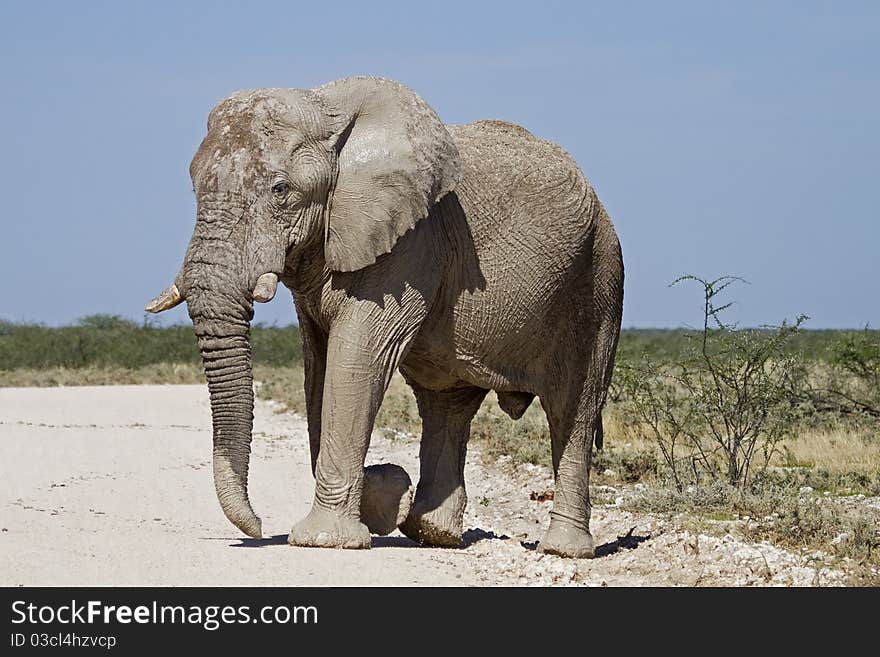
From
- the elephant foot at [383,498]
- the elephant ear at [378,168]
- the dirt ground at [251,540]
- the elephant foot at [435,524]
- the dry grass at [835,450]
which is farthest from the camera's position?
the dry grass at [835,450]

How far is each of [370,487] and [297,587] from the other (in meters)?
1.96

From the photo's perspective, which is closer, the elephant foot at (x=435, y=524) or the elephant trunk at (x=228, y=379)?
the elephant trunk at (x=228, y=379)

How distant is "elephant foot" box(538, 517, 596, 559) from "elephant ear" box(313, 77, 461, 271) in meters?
2.70

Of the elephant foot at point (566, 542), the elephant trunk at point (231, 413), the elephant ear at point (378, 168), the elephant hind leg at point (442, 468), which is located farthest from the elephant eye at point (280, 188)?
the elephant foot at point (566, 542)

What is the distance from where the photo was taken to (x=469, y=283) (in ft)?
32.5

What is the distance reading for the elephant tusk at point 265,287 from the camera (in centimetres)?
847

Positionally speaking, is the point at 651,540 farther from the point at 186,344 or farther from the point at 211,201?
the point at 186,344

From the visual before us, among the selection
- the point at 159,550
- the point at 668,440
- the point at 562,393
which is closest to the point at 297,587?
the point at 159,550

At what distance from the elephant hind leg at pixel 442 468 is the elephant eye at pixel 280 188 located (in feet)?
8.45

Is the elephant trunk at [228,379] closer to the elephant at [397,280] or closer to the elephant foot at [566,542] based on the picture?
the elephant at [397,280]

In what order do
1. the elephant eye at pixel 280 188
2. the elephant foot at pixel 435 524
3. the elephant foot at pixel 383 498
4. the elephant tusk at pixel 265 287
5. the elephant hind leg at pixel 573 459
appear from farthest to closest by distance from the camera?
the elephant hind leg at pixel 573 459
the elephant foot at pixel 435 524
the elephant foot at pixel 383 498
the elephant eye at pixel 280 188
the elephant tusk at pixel 265 287

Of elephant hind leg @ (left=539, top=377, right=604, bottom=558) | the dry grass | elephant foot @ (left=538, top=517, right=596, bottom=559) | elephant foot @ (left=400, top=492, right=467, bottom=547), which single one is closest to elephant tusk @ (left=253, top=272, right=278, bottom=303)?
elephant foot @ (left=400, top=492, right=467, bottom=547)

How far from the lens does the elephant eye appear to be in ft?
28.6

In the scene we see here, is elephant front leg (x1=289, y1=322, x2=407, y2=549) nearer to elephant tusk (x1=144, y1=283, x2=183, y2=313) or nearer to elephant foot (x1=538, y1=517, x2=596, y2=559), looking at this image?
elephant tusk (x1=144, y1=283, x2=183, y2=313)
